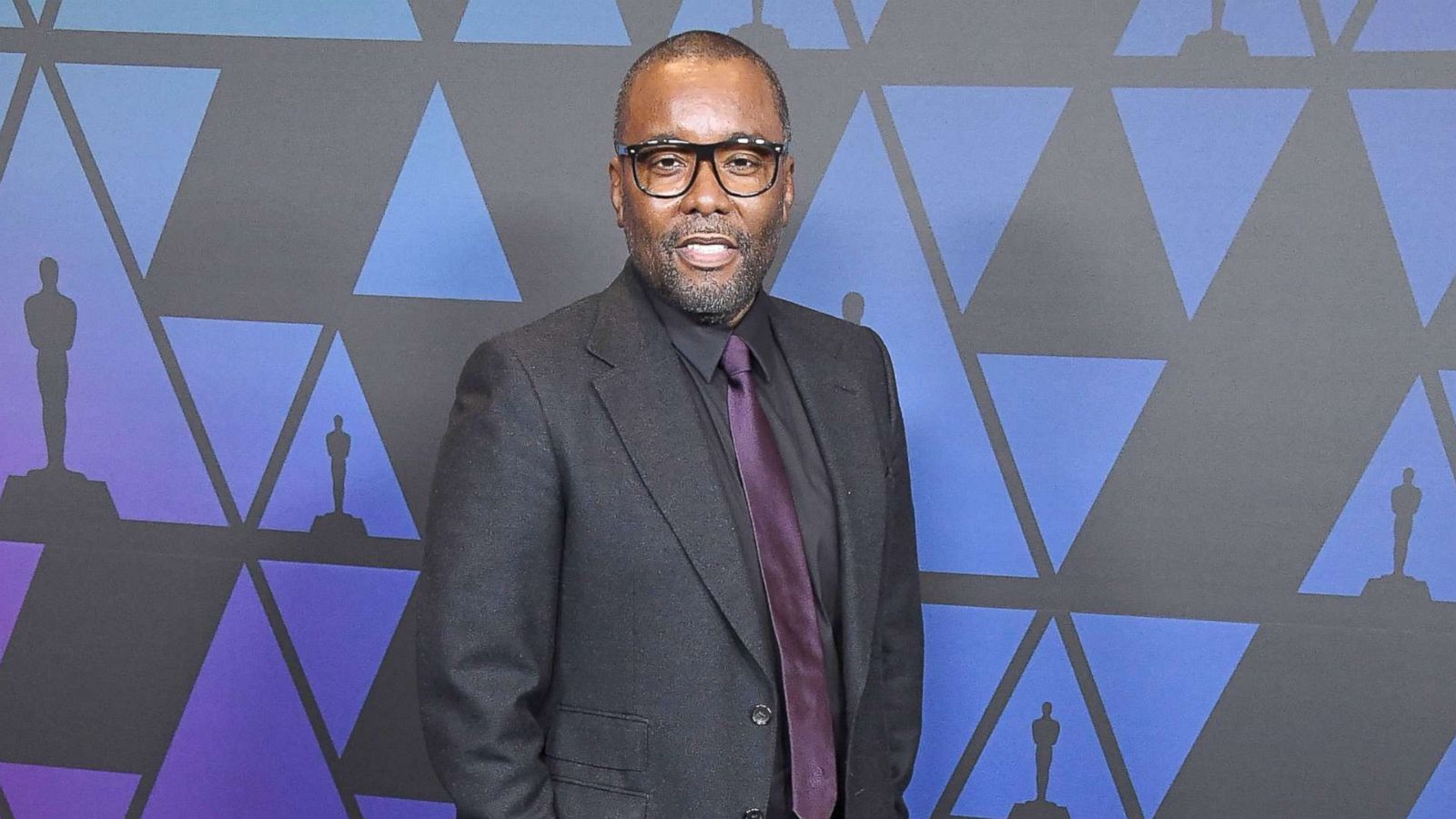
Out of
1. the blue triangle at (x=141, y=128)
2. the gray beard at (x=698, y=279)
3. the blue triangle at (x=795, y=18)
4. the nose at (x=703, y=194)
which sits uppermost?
the blue triangle at (x=795, y=18)

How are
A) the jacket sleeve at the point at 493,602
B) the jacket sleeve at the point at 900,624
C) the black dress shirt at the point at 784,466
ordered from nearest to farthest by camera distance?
the jacket sleeve at the point at 493,602
the black dress shirt at the point at 784,466
the jacket sleeve at the point at 900,624

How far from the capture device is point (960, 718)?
292 centimetres

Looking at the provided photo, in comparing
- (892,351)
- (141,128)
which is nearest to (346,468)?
(141,128)

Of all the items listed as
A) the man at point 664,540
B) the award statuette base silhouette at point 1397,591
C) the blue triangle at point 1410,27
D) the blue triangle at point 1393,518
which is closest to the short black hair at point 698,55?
the man at point 664,540

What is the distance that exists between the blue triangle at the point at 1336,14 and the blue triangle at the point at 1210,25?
4 centimetres

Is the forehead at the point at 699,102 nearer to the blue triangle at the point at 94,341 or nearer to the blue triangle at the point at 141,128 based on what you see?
the blue triangle at the point at 141,128

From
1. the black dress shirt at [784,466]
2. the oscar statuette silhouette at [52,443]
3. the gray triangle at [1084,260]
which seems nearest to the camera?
the black dress shirt at [784,466]

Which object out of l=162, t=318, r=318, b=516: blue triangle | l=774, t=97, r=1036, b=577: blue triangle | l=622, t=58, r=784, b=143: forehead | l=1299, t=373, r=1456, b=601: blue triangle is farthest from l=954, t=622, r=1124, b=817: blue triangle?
l=162, t=318, r=318, b=516: blue triangle

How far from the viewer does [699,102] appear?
187 cm

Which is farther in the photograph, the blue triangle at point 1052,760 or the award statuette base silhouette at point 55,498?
the award statuette base silhouette at point 55,498

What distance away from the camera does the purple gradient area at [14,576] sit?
3.16 metres

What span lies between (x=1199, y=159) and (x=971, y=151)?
0.45 metres

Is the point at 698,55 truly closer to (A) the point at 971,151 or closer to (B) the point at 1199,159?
(A) the point at 971,151

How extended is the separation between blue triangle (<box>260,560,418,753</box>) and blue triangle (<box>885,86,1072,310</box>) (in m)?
1.37
